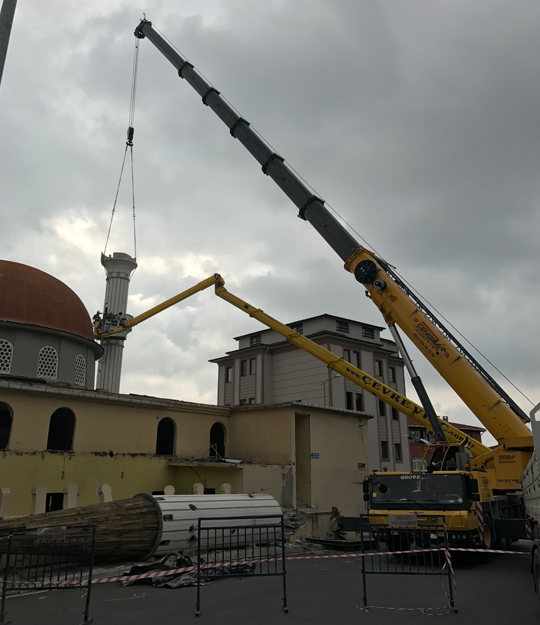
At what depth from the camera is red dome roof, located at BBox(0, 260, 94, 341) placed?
19750 mm

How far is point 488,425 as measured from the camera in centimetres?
1352

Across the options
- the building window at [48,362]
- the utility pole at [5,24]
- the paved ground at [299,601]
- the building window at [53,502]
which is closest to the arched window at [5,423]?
the building window at [53,502]

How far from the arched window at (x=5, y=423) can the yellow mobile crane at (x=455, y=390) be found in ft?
40.4

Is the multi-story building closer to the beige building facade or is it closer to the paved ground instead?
the beige building facade

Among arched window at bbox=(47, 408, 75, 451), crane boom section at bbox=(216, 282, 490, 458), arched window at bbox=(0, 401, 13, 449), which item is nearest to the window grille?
crane boom section at bbox=(216, 282, 490, 458)

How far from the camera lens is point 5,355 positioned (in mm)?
19000

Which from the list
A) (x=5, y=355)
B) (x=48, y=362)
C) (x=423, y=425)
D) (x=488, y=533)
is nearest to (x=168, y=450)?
(x=48, y=362)

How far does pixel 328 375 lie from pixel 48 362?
22.5m

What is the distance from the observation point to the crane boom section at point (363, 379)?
16.9 meters

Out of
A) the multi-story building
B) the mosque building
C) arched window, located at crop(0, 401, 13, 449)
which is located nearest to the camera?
the mosque building

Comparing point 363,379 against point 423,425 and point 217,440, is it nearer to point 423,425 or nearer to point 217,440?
point 423,425

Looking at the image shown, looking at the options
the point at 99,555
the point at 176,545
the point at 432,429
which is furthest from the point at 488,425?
the point at 99,555

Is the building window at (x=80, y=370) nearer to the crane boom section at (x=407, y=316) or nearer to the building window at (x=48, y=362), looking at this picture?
the building window at (x=48, y=362)

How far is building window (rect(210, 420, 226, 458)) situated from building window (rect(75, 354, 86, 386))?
6.27 metres
